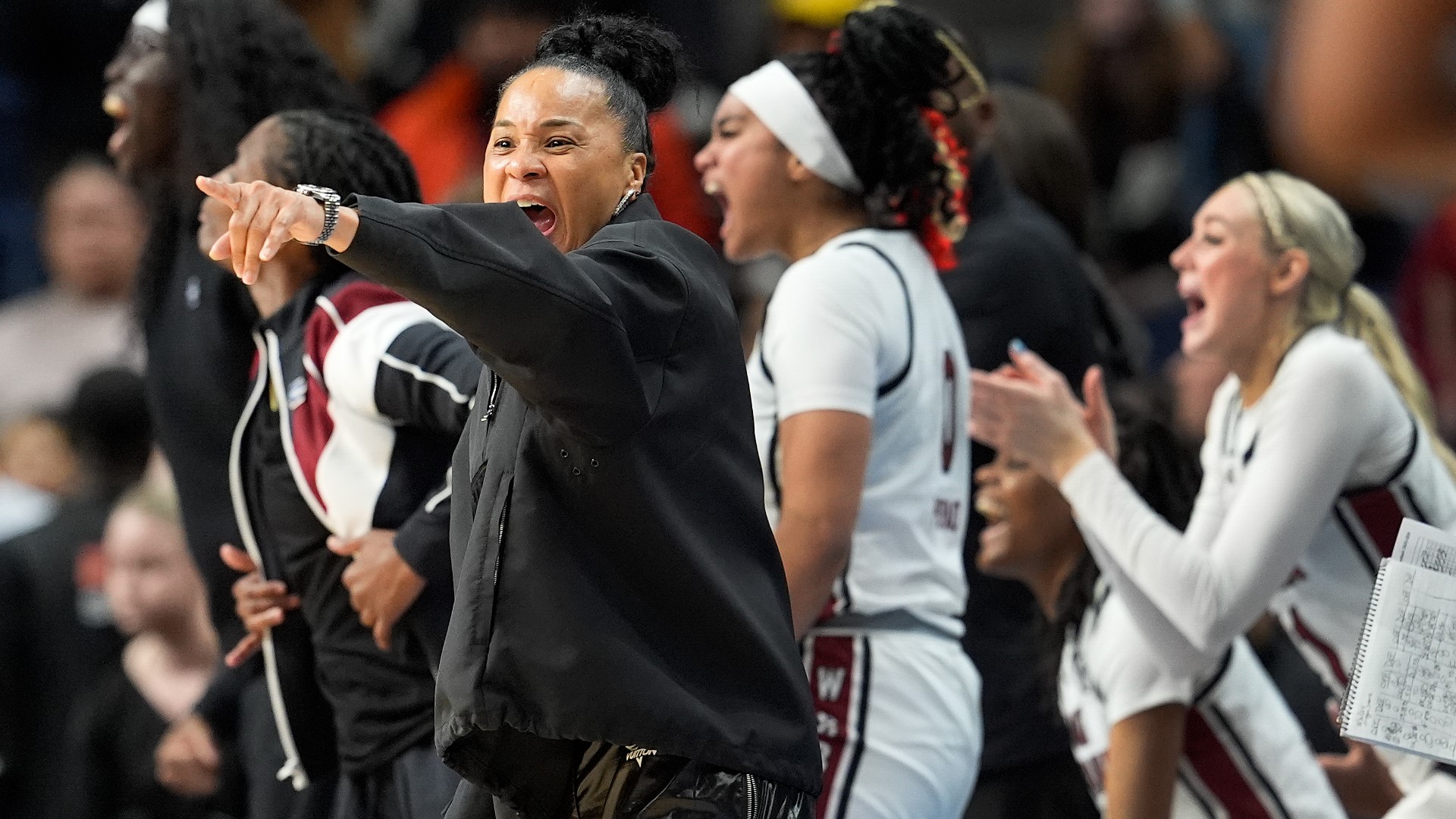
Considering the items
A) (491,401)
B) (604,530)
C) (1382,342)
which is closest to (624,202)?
(491,401)

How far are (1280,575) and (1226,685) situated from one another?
387mm

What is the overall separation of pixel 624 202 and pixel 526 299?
512 millimetres

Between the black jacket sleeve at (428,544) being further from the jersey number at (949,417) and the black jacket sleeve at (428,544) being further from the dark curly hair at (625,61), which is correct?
the jersey number at (949,417)

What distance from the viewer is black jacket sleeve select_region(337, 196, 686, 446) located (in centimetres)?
206

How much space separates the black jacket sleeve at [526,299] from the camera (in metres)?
2.06

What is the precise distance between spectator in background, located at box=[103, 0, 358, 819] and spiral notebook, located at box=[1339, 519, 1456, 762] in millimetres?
2053

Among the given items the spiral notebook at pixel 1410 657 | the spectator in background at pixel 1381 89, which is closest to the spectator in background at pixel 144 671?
the spiral notebook at pixel 1410 657

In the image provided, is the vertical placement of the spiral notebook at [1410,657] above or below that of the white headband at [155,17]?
below

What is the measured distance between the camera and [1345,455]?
3.48m

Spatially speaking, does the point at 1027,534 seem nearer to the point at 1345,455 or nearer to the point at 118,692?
the point at 1345,455

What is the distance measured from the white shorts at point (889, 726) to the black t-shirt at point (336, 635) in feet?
2.31

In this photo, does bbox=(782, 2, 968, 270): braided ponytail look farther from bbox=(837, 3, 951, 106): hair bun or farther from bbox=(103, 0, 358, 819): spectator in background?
bbox=(103, 0, 358, 819): spectator in background

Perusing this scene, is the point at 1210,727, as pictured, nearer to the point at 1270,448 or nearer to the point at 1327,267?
the point at 1270,448

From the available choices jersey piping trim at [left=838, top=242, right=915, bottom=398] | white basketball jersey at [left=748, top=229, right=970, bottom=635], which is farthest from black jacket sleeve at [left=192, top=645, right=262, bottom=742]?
jersey piping trim at [left=838, top=242, right=915, bottom=398]
